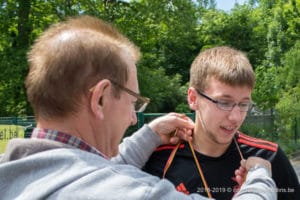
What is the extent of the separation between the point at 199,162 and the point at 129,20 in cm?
1923

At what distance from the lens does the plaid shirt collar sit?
1.54m

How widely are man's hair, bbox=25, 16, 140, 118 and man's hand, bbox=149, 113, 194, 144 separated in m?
1.09

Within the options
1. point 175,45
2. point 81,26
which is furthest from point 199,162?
point 175,45

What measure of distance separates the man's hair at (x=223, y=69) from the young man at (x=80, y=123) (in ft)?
2.84

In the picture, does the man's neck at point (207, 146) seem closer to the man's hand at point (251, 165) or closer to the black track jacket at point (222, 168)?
the black track jacket at point (222, 168)

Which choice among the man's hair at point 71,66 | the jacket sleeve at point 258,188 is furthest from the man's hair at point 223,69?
the man's hair at point 71,66

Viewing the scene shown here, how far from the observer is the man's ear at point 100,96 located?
1573 millimetres

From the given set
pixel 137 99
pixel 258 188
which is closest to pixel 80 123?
pixel 137 99

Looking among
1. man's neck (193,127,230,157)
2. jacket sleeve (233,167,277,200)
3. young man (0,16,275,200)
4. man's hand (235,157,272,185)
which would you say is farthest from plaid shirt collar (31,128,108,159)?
man's neck (193,127,230,157)

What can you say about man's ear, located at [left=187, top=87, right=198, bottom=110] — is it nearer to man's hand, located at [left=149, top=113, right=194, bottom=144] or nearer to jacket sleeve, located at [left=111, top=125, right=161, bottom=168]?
man's hand, located at [left=149, top=113, right=194, bottom=144]

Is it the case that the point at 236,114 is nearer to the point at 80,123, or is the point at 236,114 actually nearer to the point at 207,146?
the point at 207,146

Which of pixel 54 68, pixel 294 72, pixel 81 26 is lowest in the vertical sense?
pixel 294 72

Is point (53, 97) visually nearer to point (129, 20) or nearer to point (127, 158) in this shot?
point (127, 158)

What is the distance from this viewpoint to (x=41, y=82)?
1615mm
